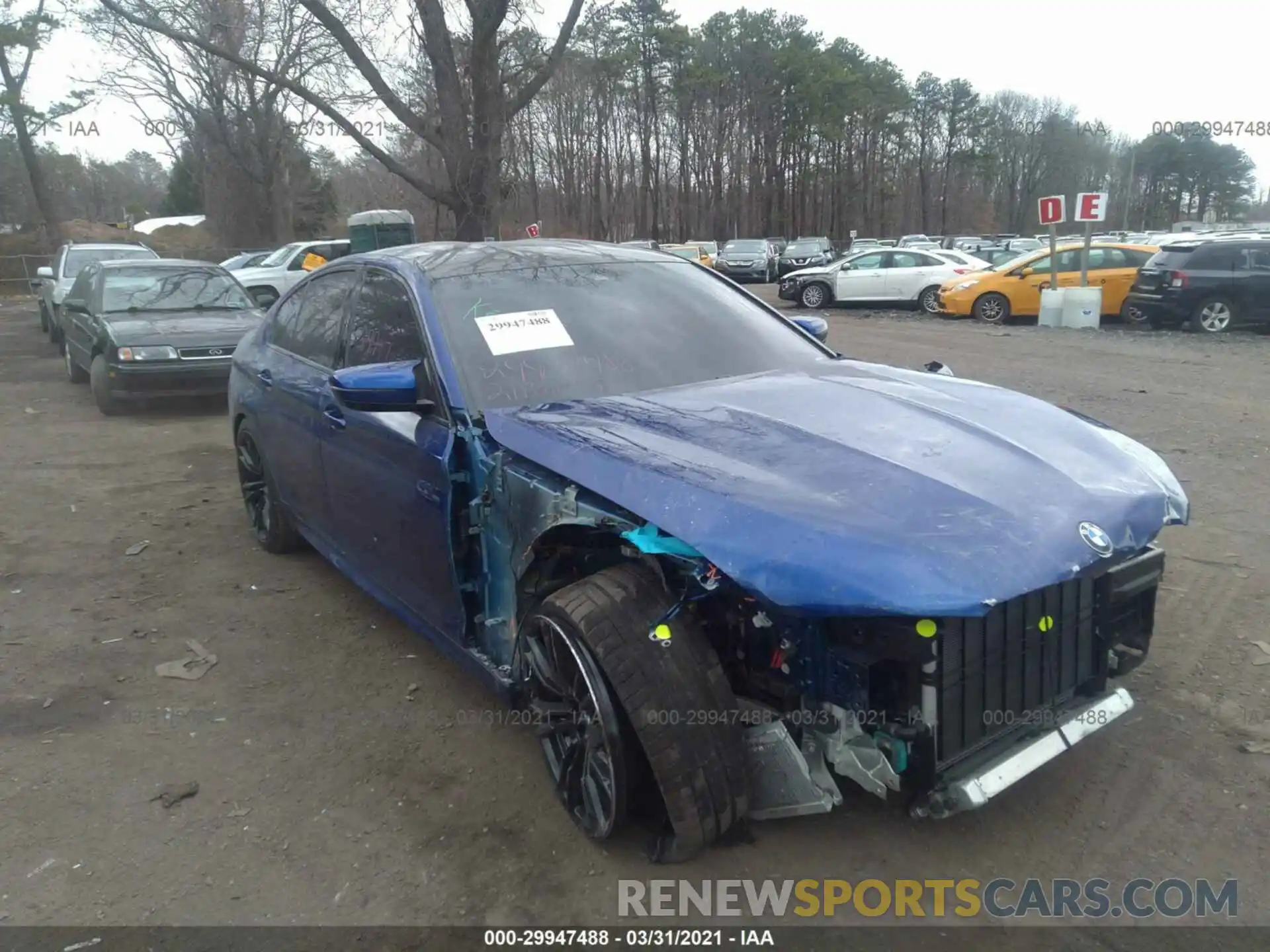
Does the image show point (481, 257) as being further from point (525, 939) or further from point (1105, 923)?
point (1105, 923)

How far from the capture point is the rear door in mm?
4254

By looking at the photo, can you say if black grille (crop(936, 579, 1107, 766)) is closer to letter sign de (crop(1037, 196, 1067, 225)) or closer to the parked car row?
the parked car row

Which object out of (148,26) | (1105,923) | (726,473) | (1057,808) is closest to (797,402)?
(726,473)

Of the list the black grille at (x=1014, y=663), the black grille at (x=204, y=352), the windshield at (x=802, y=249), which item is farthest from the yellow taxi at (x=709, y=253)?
the black grille at (x=1014, y=663)

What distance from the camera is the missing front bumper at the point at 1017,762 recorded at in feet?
7.70

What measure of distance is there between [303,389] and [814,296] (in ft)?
62.2

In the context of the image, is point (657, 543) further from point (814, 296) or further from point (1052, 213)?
point (814, 296)

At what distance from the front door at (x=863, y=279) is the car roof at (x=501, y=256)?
57.5 ft

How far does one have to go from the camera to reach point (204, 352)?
9680 millimetres

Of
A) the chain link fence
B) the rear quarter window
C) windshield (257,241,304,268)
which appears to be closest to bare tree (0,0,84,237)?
the chain link fence

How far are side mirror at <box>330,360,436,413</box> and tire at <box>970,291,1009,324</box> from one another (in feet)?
54.0

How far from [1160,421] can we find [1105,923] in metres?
6.65

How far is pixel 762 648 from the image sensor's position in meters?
2.54

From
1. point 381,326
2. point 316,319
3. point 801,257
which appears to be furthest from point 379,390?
point 801,257
